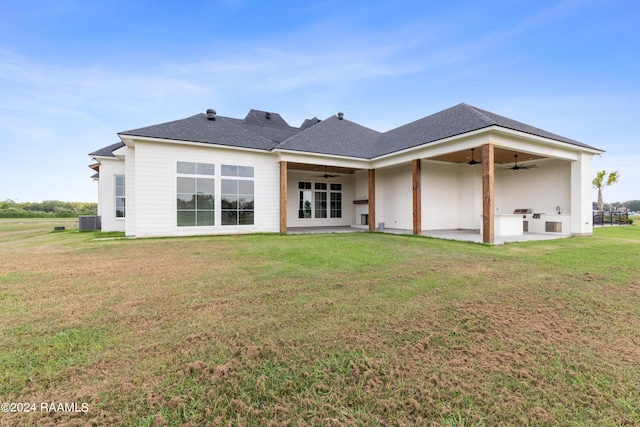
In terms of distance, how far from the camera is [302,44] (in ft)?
47.8

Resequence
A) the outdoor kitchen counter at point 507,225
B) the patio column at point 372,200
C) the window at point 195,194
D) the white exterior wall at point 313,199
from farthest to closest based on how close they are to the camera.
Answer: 1. the white exterior wall at point 313,199
2. the patio column at point 372,200
3. the window at point 195,194
4. the outdoor kitchen counter at point 507,225

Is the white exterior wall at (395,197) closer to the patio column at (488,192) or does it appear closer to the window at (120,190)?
the patio column at (488,192)

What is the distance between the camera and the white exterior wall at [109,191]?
45.2ft

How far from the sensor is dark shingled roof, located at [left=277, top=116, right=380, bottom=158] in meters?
12.6

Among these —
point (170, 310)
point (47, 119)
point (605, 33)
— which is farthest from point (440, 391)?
point (47, 119)

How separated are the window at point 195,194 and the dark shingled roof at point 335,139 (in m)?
3.50

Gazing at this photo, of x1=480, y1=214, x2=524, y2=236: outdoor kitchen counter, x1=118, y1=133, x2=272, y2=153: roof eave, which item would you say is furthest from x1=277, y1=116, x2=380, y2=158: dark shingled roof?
x1=480, y1=214, x2=524, y2=236: outdoor kitchen counter

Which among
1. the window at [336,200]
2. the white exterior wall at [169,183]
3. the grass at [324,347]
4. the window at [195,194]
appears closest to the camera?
the grass at [324,347]

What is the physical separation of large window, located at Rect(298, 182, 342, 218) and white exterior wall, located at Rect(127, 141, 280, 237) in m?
4.62

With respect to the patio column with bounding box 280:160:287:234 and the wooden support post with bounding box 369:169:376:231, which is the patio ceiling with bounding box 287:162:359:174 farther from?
the patio column with bounding box 280:160:287:234

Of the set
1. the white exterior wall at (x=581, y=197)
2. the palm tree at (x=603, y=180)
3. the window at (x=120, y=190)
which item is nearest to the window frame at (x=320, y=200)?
the window at (x=120, y=190)

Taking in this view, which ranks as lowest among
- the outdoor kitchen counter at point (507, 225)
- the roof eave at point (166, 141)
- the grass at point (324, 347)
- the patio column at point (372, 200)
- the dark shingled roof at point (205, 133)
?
the grass at point (324, 347)

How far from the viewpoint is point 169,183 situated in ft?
34.3

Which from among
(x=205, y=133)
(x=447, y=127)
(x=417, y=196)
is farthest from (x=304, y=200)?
(x=447, y=127)
